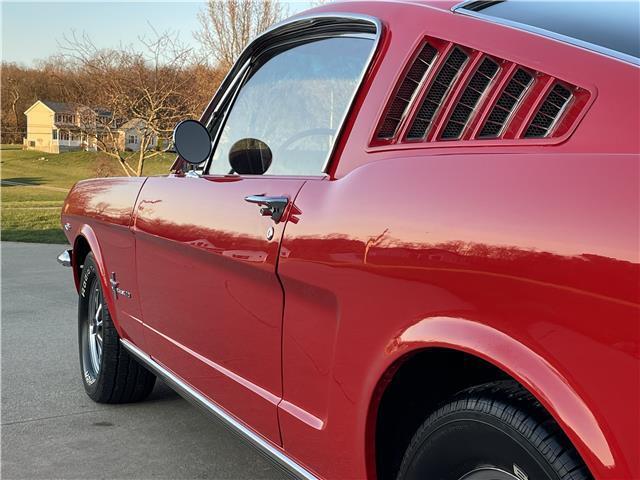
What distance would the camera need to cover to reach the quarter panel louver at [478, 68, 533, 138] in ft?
5.31

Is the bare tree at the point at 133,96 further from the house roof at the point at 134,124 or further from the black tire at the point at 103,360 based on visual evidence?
the black tire at the point at 103,360

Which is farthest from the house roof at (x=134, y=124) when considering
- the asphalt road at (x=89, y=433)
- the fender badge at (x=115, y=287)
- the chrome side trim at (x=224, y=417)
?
the chrome side trim at (x=224, y=417)

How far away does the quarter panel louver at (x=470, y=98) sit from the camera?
1.73 m

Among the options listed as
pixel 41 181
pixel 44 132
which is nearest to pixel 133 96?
pixel 41 181

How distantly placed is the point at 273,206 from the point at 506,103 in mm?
792

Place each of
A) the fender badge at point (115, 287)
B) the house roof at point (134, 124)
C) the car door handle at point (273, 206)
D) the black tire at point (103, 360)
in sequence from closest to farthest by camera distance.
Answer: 1. the car door handle at point (273, 206)
2. the fender badge at point (115, 287)
3. the black tire at point (103, 360)
4. the house roof at point (134, 124)

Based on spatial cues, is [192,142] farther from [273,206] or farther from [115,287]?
[115,287]

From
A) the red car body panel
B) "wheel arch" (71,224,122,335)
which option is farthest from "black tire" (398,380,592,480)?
"wheel arch" (71,224,122,335)

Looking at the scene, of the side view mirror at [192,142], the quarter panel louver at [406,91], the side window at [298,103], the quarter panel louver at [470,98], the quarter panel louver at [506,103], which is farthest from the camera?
the side view mirror at [192,142]

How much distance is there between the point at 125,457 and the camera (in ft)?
10.8

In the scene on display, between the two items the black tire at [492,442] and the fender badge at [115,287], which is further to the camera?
the fender badge at [115,287]

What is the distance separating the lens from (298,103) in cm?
266

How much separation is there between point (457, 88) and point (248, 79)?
142 cm

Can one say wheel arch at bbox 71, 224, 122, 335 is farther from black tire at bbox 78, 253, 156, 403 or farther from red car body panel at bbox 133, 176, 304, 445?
red car body panel at bbox 133, 176, 304, 445
